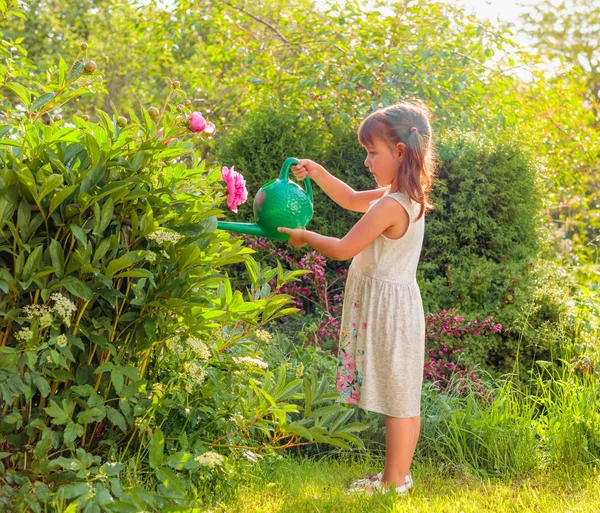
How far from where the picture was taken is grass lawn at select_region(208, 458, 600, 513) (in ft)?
8.07

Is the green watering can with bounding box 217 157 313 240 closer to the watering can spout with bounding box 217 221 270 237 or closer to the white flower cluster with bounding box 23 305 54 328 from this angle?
the watering can spout with bounding box 217 221 270 237

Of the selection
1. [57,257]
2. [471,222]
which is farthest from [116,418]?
[471,222]

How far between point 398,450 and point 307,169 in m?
1.19

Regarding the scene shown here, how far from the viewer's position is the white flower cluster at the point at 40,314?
1961mm

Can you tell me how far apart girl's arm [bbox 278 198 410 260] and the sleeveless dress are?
0.05 metres

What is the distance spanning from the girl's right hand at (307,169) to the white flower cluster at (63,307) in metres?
1.27

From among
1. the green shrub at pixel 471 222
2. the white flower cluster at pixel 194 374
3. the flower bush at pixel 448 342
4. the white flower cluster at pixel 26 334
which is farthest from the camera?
the green shrub at pixel 471 222

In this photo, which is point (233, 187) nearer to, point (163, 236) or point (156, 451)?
point (163, 236)

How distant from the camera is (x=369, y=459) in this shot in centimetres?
308

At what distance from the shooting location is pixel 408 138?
2.76m

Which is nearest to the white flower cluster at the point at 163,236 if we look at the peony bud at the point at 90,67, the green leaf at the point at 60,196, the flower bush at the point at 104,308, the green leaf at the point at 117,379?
the flower bush at the point at 104,308

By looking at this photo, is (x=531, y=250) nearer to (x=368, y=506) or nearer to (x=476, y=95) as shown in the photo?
(x=476, y=95)

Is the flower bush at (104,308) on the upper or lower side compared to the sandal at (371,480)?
upper

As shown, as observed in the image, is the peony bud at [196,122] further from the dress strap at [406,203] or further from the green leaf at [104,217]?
the dress strap at [406,203]
